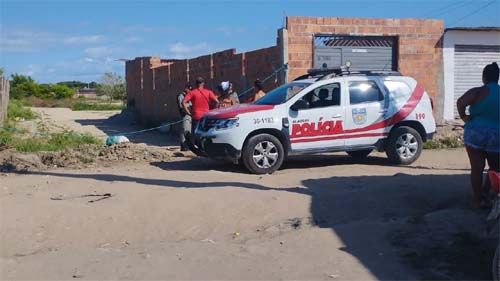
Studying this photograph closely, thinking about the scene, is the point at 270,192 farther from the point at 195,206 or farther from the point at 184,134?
the point at 184,134

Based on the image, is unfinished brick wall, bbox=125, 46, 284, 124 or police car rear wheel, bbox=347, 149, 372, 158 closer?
police car rear wheel, bbox=347, 149, 372, 158

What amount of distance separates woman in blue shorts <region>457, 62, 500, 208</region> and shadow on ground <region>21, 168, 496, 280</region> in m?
0.42

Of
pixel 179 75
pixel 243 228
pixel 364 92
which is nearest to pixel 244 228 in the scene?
pixel 243 228

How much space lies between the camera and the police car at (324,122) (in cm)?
1174

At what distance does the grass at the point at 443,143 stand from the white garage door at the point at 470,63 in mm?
4631

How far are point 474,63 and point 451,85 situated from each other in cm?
120

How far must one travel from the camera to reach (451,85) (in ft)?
66.2

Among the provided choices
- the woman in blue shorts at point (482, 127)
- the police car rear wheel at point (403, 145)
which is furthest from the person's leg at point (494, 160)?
the police car rear wheel at point (403, 145)

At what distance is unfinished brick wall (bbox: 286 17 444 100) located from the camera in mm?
16016

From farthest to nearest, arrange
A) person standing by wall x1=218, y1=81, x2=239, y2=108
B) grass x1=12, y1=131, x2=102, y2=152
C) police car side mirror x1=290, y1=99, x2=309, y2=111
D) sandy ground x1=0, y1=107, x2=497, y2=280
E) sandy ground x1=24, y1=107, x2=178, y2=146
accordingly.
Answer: sandy ground x1=24, y1=107, x2=178, y2=146, person standing by wall x1=218, y1=81, x2=239, y2=108, grass x1=12, y1=131, x2=102, y2=152, police car side mirror x1=290, y1=99, x2=309, y2=111, sandy ground x1=0, y1=107, x2=497, y2=280

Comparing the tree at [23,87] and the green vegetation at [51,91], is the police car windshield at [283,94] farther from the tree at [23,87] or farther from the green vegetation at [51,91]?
the tree at [23,87]

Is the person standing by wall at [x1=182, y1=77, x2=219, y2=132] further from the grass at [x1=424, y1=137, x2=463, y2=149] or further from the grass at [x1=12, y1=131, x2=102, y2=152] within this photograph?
the grass at [x1=424, y1=137, x2=463, y2=149]

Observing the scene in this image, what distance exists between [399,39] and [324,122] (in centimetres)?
612

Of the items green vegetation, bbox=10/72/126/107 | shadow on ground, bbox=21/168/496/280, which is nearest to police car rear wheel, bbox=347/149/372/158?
Result: shadow on ground, bbox=21/168/496/280
